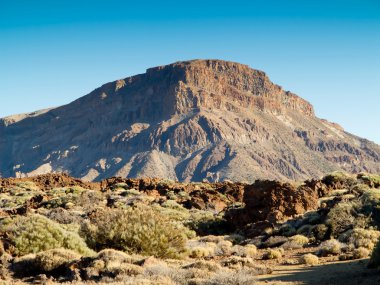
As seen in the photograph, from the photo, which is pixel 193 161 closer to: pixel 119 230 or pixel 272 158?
pixel 272 158

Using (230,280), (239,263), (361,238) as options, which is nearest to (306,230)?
(361,238)

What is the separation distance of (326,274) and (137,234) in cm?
650

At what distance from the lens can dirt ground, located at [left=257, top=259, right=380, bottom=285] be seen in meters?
12.5

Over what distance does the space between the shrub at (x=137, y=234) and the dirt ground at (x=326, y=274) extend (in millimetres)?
3870

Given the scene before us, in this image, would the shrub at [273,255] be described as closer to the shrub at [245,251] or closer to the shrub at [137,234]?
the shrub at [245,251]

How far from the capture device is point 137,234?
58.7ft

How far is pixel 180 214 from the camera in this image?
33.7 metres

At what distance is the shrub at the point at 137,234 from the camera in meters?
17.8

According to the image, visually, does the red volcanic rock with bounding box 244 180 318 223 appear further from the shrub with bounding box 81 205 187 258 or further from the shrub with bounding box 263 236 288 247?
the shrub with bounding box 81 205 187 258

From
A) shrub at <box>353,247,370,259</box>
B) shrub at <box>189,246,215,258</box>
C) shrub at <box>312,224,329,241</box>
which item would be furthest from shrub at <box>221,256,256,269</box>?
shrub at <box>312,224,329,241</box>

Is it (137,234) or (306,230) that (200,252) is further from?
(306,230)

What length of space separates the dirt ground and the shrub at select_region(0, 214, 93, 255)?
6376 mm

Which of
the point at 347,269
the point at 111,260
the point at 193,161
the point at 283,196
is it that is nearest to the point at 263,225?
the point at 283,196

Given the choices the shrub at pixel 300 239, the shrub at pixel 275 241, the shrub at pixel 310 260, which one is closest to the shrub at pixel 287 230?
the shrub at pixel 275 241
